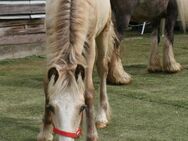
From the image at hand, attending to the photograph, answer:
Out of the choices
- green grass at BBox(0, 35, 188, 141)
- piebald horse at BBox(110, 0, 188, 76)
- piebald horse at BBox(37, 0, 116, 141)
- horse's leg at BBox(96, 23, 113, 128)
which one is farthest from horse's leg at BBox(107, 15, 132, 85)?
piebald horse at BBox(37, 0, 116, 141)

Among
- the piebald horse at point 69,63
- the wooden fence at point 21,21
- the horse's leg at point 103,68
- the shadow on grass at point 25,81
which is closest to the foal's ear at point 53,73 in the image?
the piebald horse at point 69,63

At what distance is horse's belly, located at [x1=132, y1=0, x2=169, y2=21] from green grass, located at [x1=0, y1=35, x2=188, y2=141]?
2.83 ft

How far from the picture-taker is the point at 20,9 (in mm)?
8781

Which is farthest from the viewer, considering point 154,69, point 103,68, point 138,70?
point 138,70

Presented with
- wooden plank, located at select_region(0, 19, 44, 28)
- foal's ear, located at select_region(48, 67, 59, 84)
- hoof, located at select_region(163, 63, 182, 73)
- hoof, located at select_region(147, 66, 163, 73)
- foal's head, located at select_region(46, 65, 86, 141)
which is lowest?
hoof, located at select_region(147, 66, 163, 73)

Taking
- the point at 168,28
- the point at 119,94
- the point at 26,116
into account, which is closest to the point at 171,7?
the point at 168,28

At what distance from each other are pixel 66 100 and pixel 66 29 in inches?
21.9

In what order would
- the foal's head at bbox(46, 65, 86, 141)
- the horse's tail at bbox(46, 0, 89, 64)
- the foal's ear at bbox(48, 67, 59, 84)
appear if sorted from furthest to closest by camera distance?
the horse's tail at bbox(46, 0, 89, 64) → the foal's ear at bbox(48, 67, 59, 84) → the foal's head at bbox(46, 65, 86, 141)

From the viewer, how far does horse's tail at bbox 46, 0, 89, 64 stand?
10.4ft

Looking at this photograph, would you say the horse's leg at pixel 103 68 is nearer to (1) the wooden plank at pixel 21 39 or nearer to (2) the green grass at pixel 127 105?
(2) the green grass at pixel 127 105

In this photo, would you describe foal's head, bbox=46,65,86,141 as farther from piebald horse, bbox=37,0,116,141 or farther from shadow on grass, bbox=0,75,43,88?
shadow on grass, bbox=0,75,43,88

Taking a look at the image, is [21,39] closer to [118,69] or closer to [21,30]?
[21,30]

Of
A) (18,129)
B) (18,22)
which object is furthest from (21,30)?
(18,129)

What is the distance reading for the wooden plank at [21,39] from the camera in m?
8.59
